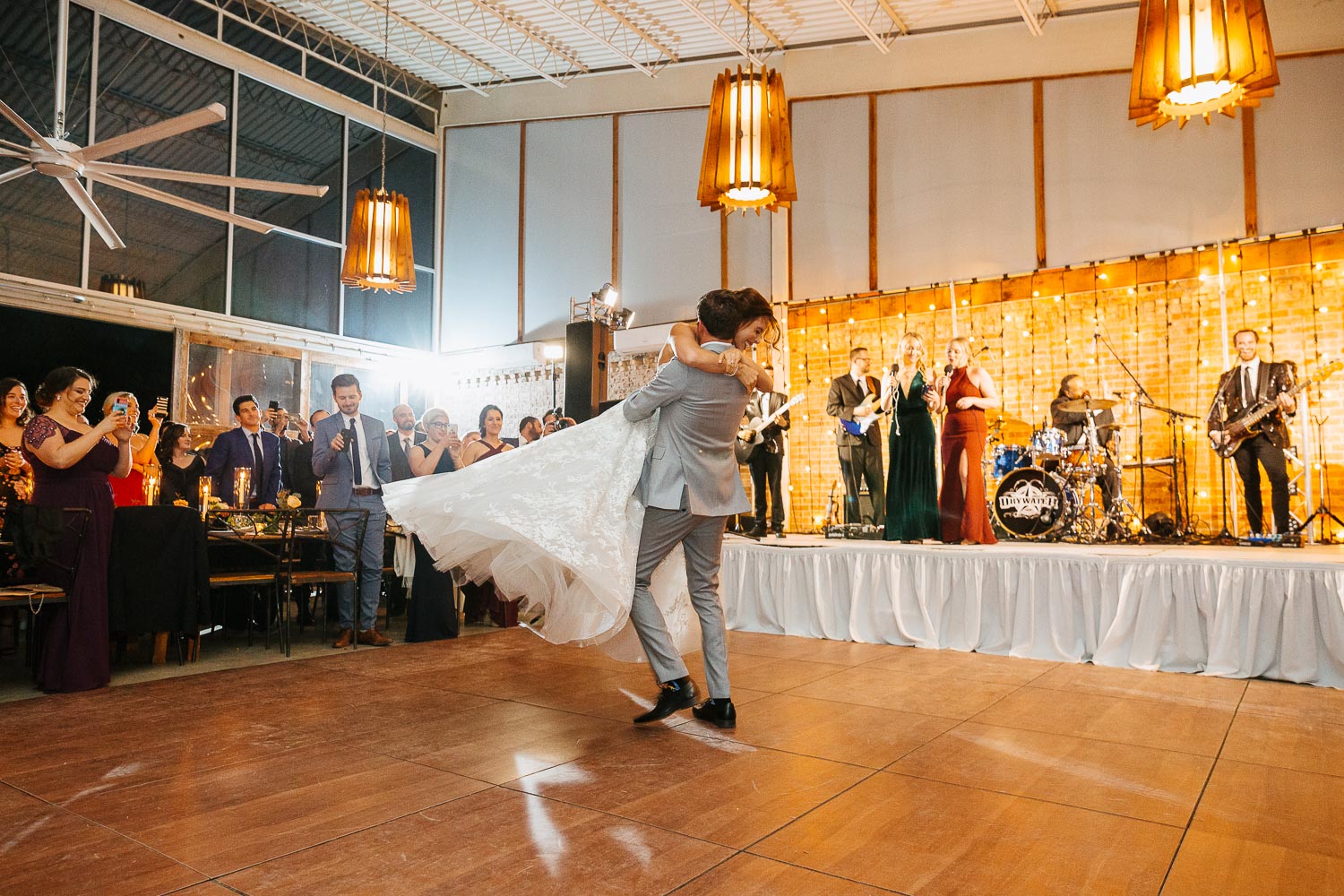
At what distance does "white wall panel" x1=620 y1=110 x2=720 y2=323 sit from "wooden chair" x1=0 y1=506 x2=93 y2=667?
27.6 feet

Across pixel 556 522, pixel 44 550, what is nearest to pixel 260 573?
pixel 44 550

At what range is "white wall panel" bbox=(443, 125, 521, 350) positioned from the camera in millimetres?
13320

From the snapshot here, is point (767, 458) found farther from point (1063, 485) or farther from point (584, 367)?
point (584, 367)

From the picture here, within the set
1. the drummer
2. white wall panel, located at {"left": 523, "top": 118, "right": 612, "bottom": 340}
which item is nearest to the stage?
the drummer

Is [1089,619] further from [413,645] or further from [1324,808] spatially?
[413,645]

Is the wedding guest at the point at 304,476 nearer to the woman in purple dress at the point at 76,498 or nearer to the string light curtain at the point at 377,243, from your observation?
the string light curtain at the point at 377,243

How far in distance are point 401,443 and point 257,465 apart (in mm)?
1102

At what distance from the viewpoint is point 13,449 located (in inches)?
197

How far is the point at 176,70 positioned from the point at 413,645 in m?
9.43

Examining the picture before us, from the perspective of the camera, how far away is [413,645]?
5.51m

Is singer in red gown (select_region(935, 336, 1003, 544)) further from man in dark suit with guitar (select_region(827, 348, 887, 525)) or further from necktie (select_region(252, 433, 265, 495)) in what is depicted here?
necktie (select_region(252, 433, 265, 495))

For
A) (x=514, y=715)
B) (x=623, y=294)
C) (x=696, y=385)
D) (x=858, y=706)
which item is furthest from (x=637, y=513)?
(x=623, y=294)

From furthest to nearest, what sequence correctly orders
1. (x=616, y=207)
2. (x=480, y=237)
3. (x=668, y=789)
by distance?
(x=480, y=237), (x=616, y=207), (x=668, y=789)

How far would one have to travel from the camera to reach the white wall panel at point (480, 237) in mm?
13320
